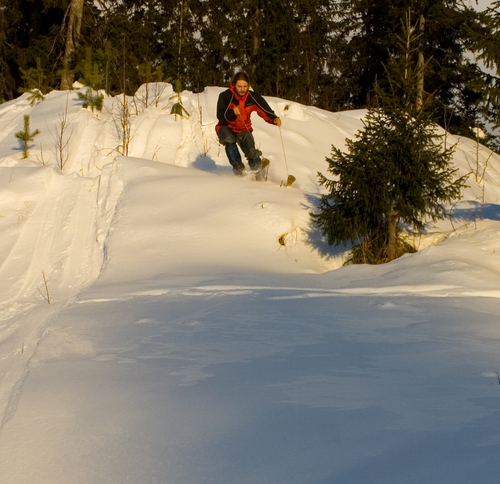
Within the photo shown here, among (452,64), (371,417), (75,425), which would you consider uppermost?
(452,64)

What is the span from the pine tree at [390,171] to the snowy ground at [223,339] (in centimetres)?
51

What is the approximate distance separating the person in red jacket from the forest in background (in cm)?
1040

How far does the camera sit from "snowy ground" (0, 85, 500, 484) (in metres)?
2.07

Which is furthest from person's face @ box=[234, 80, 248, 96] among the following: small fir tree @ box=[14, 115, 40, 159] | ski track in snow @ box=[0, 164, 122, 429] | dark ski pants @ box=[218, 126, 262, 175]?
small fir tree @ box=[14, 115, 40, 159]

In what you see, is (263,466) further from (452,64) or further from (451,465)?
(452,64)

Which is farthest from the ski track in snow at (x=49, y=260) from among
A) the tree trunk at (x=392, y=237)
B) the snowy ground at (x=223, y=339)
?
the tree trunk at (x=392, y=237)

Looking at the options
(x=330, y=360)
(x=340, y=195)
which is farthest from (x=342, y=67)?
(x=330, y=360)

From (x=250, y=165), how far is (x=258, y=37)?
51.9 ft

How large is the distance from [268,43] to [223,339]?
2051 cm

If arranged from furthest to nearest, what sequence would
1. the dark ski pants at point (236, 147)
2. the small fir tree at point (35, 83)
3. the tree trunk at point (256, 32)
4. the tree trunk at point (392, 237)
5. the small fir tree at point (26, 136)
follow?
the tree trunk at point (256, 32), the small fir tree at point (35, 83), the small fir tree at point (26, 136), the dark ski pants at point (236, 147), the tree trunk at point (392, 237)

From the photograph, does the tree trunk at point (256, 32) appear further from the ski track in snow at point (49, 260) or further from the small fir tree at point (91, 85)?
the ski track in snow at point (49, 260)

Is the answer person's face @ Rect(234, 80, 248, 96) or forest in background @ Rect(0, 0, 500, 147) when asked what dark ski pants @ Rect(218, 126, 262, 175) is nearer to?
person's face @ Rect(234, 80, 248, 96)

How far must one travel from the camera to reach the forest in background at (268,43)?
19.2 meters

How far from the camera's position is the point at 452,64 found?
2219 centimetres
